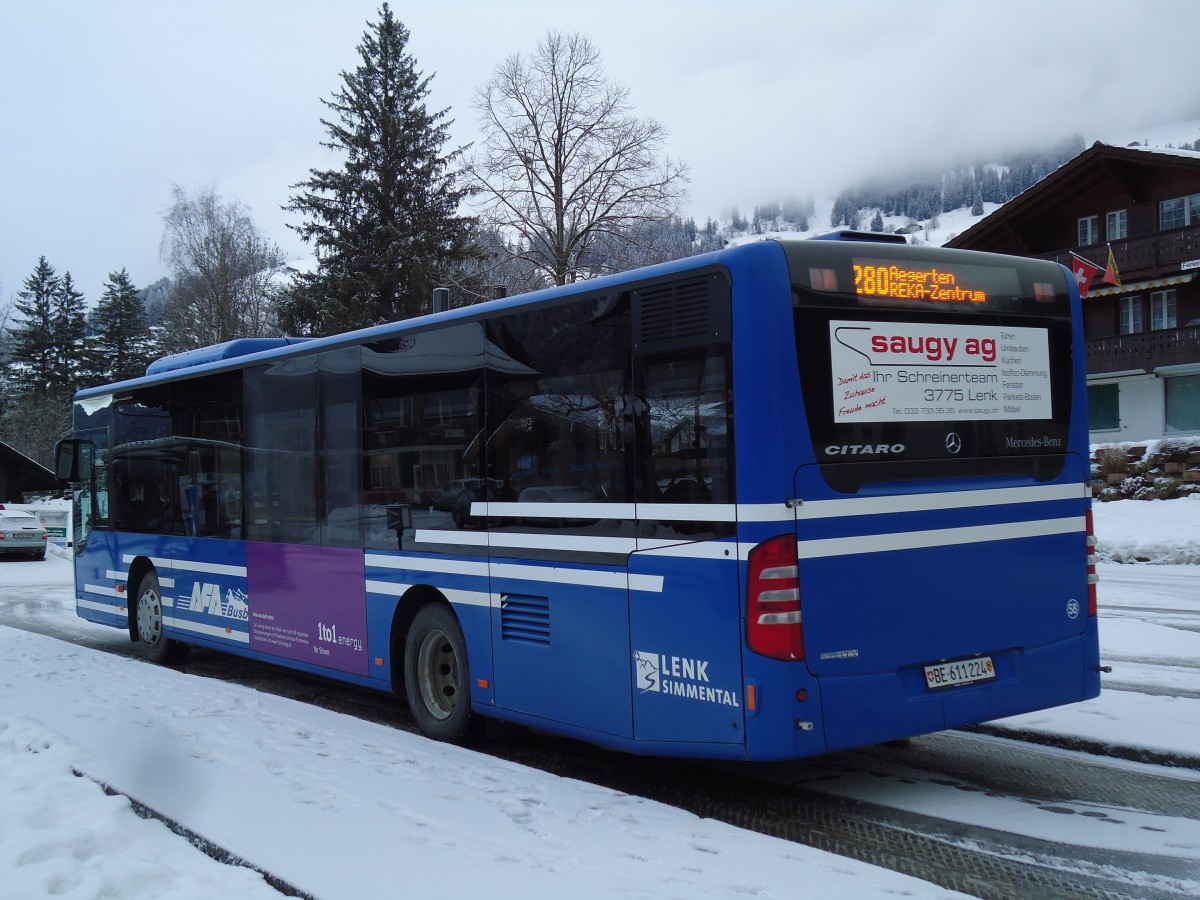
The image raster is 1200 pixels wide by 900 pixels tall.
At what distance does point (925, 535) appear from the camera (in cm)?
578

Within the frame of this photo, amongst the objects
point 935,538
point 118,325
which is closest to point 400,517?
point 935,538

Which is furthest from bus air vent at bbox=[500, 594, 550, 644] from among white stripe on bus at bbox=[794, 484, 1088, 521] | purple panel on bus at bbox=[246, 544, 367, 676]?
white stripe on bus at bbox=[794, 484, 1088, 521]

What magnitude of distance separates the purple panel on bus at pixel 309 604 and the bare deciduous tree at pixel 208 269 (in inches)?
1947

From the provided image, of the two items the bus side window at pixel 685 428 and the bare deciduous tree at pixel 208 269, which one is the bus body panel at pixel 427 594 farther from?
the bare deciduous tree at pixel 208 269

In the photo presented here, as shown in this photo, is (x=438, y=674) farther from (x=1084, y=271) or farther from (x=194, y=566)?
(x=1084, y=271)

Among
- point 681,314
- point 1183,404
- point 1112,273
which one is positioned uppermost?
point 1112,273

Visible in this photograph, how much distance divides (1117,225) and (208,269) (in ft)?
143

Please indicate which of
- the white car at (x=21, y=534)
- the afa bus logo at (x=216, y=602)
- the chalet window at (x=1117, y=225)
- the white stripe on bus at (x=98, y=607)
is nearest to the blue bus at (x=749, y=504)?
the afa bus logo at (x=216, y=602)

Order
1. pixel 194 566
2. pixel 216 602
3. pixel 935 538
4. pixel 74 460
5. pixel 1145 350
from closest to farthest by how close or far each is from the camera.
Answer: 1. pixel 935 538
2. pixel 216 602
3. pixel 194 566
4. pixel 74 460
5. pixel 1145 350

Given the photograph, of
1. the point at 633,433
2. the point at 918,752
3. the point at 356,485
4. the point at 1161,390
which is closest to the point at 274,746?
the point at 356,485

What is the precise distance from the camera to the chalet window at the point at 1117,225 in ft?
129

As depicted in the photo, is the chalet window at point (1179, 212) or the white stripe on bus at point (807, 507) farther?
the chalet window at point (1179, 212)

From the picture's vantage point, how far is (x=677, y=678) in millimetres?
5750

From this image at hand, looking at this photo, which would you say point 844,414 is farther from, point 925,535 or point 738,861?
point 738,861
